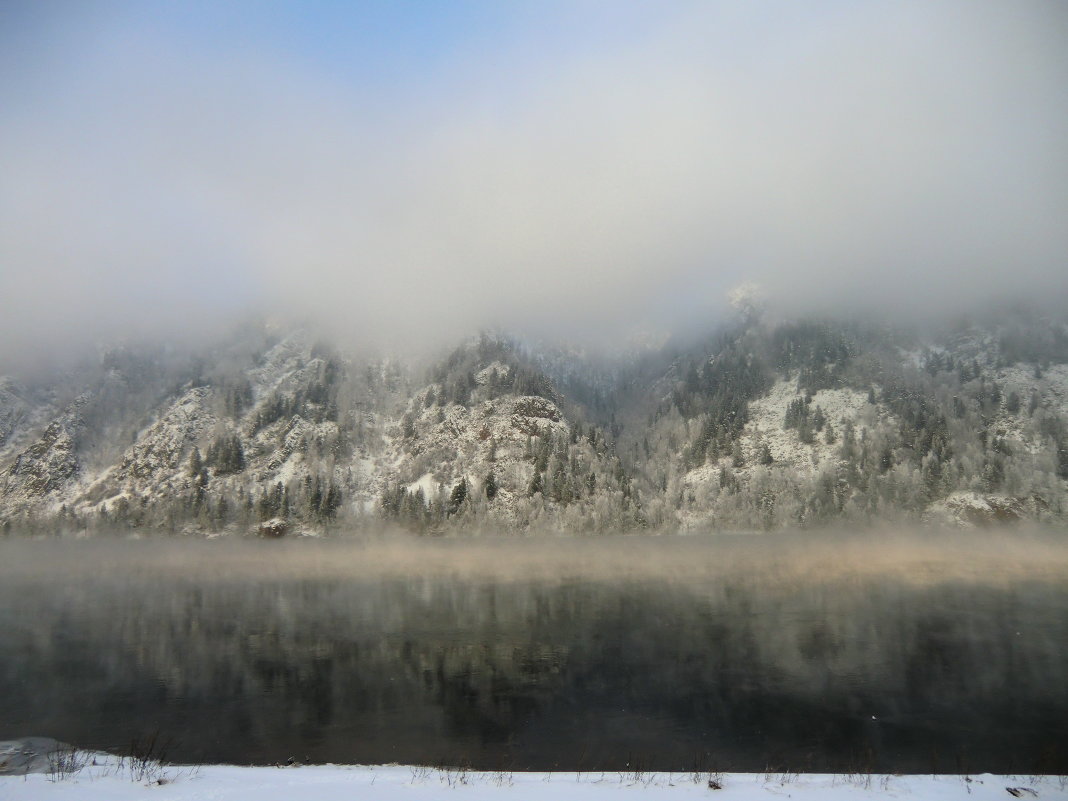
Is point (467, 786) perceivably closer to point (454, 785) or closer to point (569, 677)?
point (454, 785)

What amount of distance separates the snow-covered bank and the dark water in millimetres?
8276

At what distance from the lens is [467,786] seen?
24.5 meters

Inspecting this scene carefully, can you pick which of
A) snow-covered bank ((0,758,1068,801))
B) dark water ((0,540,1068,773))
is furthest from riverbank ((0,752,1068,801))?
dark water ((0,540,1068,773))

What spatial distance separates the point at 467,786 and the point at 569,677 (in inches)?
1314

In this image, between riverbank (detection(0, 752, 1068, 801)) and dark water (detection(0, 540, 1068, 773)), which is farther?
dark water (detection(0, 540, 1068, 773))

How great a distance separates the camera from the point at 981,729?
40750 millimetres

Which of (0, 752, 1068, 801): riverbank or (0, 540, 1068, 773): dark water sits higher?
(0, 752, 1068, 801): riverbank

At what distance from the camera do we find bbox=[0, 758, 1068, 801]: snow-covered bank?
22.6 meters

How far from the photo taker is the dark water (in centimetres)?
3819

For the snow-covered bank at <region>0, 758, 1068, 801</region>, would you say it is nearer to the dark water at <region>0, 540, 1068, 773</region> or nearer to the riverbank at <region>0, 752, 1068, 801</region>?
the riverbank at <region>0, 752, 1068, 801</region>

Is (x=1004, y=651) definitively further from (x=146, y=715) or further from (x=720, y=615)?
(x=146, y=715)

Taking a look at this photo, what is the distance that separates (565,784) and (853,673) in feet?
139

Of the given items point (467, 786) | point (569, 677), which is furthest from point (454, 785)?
point (569, 677)

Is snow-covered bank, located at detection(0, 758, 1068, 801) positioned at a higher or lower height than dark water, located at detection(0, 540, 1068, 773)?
higher
